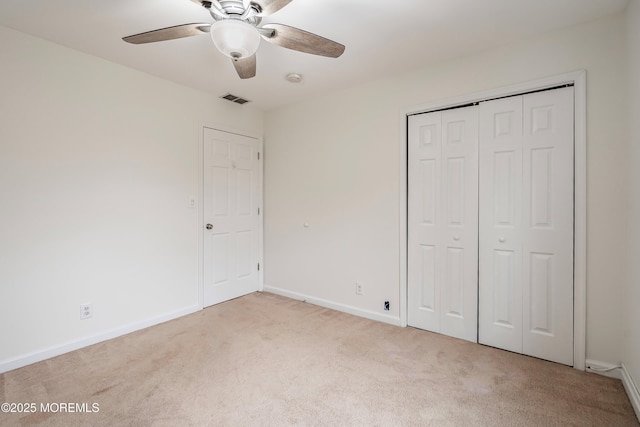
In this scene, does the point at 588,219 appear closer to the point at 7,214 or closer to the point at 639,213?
the point at 639,213

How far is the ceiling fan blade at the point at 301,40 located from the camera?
1.74m

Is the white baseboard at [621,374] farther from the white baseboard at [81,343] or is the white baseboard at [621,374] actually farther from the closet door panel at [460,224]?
the white baseboard at [81,343]

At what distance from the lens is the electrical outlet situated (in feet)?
8.52

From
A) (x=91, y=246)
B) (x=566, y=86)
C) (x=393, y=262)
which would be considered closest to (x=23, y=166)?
(x=91, y=246)

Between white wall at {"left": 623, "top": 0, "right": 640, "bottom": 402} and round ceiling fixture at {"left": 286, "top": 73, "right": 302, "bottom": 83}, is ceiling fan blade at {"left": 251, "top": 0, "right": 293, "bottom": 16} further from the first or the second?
white wall at {"left": 623, "top": 0, "right": 640, "bottom": 402}

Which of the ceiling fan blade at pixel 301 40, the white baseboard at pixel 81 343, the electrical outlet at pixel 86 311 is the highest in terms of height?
the ceiling fan blade at pixel 301 40

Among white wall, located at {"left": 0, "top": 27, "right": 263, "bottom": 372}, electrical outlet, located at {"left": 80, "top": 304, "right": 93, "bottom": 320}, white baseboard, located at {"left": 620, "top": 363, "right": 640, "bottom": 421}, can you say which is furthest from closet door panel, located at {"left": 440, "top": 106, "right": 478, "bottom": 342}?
electrical outlet, located at {"left": 80, "top": 304, "right": 93, "bottom": 320}

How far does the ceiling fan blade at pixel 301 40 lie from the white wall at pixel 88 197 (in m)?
1.79

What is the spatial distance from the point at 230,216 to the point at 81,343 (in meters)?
1.81

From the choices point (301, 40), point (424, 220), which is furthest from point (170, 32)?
point (424, 220)

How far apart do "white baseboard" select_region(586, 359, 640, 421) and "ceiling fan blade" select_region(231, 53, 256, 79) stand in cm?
298

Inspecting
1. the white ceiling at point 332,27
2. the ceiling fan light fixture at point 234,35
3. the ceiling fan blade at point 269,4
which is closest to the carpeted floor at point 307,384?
the ceiling fan light fixture at point 234,35

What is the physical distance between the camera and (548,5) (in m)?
1.96

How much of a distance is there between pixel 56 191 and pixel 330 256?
2527 mm
